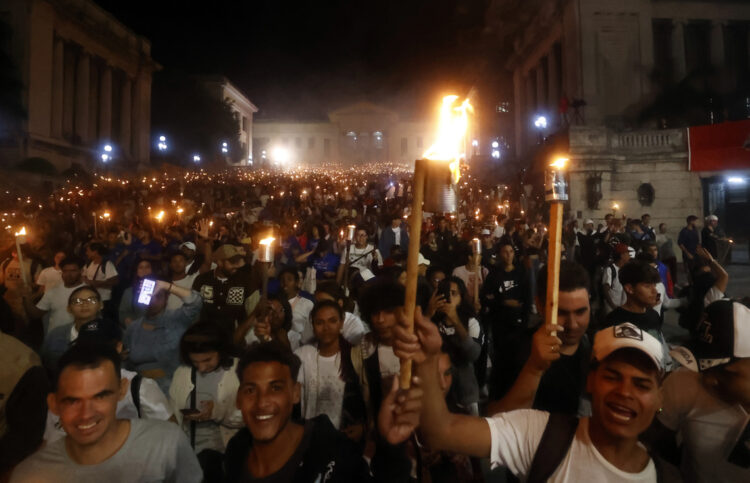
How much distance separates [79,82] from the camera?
45.3 meters

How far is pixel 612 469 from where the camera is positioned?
1.95 metres

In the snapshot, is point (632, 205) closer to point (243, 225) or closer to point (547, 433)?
point (243, 225)

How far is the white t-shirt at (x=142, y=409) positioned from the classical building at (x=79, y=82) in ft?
122

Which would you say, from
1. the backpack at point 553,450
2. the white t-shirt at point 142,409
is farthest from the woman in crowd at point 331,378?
the backpack at point 553,450

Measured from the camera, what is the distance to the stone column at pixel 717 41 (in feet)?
121

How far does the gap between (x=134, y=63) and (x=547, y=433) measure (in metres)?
60.7

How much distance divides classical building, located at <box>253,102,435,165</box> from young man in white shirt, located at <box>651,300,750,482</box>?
9804 cm

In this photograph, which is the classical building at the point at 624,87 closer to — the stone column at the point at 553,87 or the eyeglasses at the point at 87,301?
the stone column at the point at 553,87

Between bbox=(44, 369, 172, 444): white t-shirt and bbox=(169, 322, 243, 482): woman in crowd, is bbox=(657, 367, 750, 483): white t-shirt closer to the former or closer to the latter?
bbox=(169, 322, 243, 482): woman in crowd

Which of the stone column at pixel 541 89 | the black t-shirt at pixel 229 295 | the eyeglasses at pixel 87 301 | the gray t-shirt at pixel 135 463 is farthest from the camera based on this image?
the stone column at pixel 541 89

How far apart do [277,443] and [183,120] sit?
216 ft

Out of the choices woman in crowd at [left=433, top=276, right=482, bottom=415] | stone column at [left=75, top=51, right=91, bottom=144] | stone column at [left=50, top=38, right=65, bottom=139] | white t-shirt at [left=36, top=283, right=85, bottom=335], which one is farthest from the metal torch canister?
stone column at [left=75, top=51, right=91, bottom=144]

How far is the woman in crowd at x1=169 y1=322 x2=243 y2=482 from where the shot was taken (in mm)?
3396

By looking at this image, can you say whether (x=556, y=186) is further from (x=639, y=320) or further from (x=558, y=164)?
(x=639, y=320)
